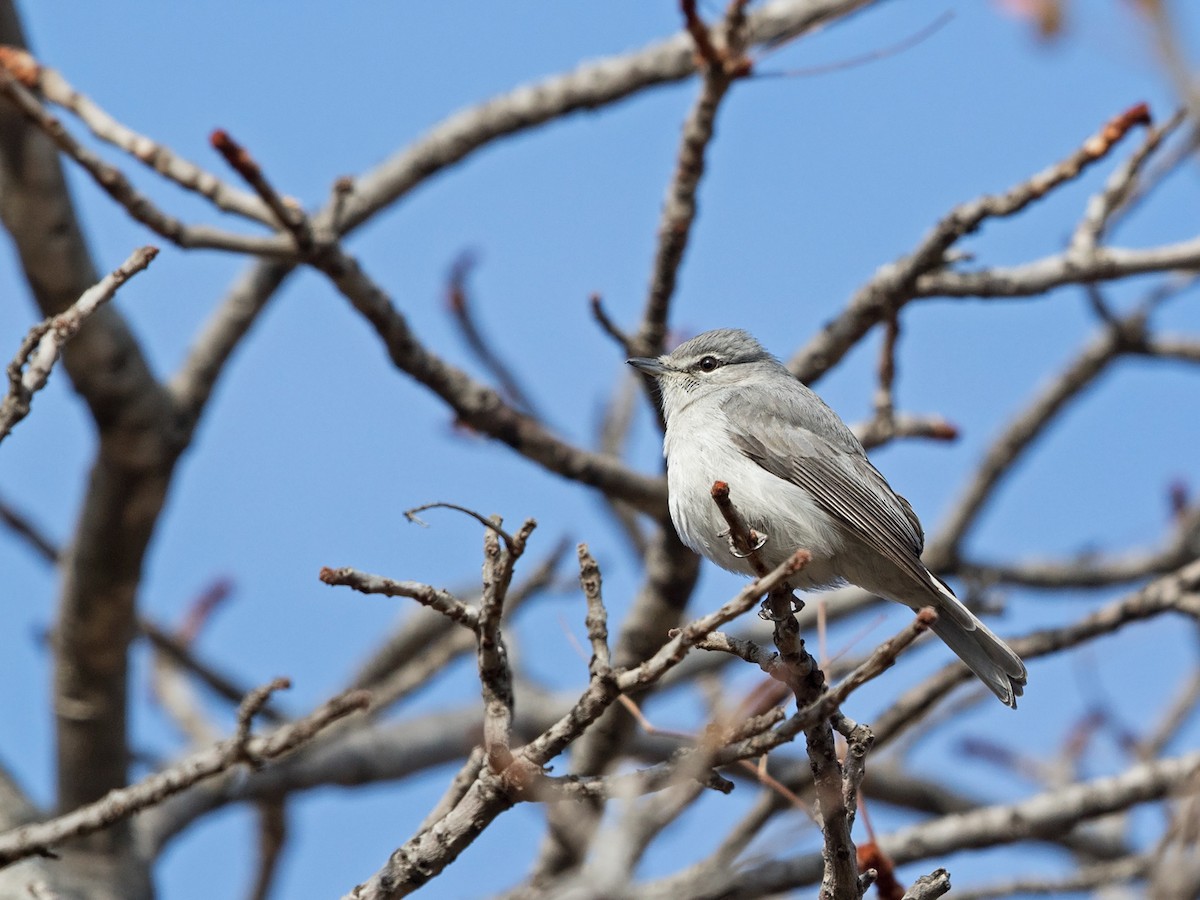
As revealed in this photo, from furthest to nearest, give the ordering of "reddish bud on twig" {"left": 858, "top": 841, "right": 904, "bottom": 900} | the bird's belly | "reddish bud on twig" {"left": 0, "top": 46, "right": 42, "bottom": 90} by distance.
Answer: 1. "reddish bud on twig" {"left": 0, "top": 46, "right": 42, "bottom": 90}
2. the bird's belly
3. "reddish bud on twig" {"left": 858, "top": 841, "right": 904, "bottom": 900}

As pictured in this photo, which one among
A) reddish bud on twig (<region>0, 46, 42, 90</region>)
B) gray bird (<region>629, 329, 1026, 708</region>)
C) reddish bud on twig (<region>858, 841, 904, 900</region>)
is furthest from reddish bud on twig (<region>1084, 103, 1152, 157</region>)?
reddish bud on twig (<region>0, 46, 42, 90</region>)

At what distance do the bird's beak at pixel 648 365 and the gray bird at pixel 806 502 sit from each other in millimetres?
244

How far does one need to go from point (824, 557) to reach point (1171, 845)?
169cm

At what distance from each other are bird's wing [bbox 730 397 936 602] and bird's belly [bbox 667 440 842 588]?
2.2 inches

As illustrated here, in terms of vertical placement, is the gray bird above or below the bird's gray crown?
below

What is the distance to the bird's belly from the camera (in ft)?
13.2

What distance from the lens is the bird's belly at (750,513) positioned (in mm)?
4016

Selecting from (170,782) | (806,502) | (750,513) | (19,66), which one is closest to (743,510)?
(750,513)

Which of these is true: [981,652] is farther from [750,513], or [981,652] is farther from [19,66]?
[19,66]

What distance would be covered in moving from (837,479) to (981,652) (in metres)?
0.72

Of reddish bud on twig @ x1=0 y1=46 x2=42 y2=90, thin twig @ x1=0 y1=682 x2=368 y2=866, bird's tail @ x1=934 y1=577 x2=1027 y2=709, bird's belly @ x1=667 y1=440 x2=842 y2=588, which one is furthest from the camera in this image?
reddish bud on twig @ x1=0 y1=46 x2=42 y2=90

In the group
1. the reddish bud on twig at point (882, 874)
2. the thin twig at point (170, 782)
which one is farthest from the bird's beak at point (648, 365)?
the thin twig at point (170, 782)

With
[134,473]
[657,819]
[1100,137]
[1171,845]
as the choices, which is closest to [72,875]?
[134,473]

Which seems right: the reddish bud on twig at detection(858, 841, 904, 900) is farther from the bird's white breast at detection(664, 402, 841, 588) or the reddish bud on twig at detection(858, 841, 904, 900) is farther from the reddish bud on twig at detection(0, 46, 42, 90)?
the reddish bud on twig at detection(0, 46, 42, 90)
